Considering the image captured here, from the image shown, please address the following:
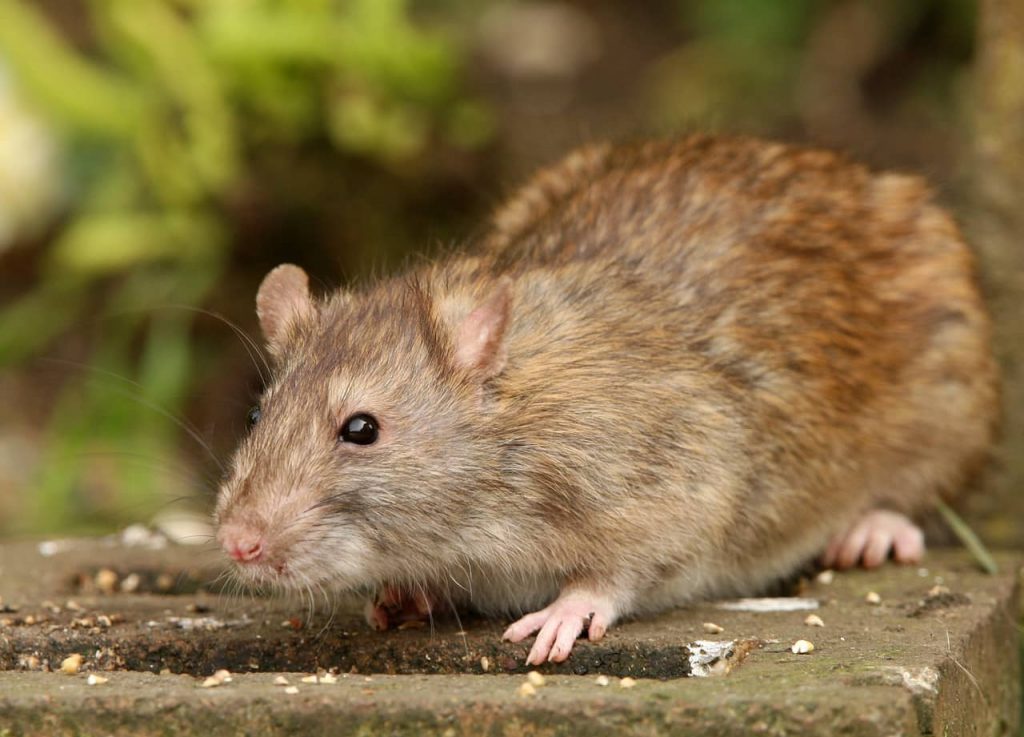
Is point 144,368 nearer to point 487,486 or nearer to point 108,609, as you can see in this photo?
point 108,609

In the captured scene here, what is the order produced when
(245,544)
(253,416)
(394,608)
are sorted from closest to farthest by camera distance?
(245,544) < (253,416) < (394,608)

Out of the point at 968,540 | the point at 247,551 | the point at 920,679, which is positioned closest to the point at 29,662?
the point at 247,551

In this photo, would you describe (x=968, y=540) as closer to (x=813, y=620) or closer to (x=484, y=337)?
(x=813, y=620)

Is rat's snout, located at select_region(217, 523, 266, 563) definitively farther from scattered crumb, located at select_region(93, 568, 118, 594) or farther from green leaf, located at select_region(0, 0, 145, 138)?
green leaf, located at select_region(0, 0, 145, 138)

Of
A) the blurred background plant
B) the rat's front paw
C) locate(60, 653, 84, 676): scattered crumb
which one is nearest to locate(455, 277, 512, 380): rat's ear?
the rat's front paw

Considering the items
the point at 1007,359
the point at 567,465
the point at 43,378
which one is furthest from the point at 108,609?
the point at 43,378

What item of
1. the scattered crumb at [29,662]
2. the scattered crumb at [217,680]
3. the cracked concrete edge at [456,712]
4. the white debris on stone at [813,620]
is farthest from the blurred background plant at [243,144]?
the cracked concrete edge at [456,712]
